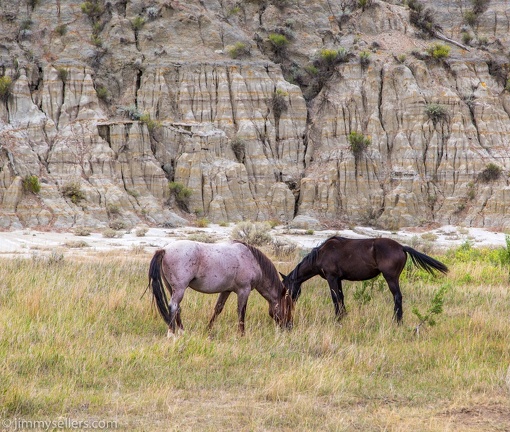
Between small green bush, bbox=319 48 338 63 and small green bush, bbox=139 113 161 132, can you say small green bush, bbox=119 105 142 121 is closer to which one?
small green bush, bbox=139 113 161 132

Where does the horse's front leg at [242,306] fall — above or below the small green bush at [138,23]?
below

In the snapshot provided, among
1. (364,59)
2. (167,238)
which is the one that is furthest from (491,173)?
(167,238)

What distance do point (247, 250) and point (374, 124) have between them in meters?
38.7

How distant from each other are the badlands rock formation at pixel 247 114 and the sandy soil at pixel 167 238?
2.83 m

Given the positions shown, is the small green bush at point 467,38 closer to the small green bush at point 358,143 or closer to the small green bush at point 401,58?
the small green bush at point 401,58

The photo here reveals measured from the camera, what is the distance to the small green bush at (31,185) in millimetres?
36319

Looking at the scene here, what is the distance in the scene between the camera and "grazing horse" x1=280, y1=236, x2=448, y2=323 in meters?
10.4

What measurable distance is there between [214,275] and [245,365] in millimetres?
1789

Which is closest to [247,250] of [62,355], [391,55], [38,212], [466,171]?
[62,355]

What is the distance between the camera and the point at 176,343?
7582 mm

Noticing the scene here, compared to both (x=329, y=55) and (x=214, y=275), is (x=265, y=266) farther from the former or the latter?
(x=329, y=55)

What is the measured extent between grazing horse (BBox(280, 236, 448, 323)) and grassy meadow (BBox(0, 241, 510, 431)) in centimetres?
45

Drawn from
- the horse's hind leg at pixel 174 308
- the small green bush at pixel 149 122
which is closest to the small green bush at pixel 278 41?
the small green bush at pixel 149 122

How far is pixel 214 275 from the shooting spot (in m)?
8.65
